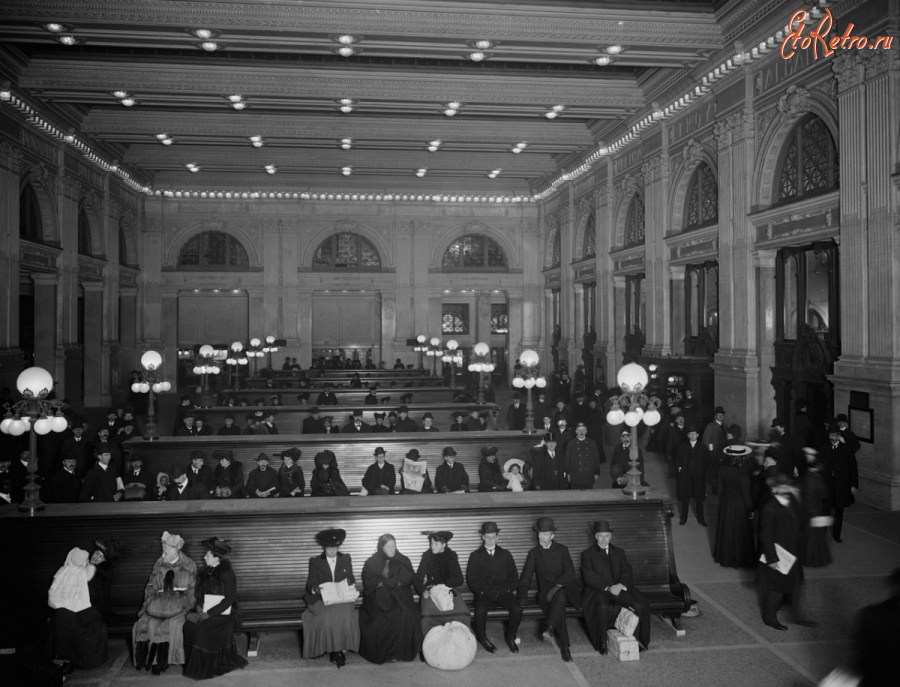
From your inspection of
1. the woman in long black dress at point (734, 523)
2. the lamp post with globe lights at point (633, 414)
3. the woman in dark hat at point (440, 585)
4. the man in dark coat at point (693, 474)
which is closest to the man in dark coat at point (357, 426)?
the man in dark coat at point (693, 474)

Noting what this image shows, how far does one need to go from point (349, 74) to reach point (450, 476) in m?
11.0

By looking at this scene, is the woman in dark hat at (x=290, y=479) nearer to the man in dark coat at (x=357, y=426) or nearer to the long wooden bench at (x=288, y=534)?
the long wooden bench at (x=288, y=534)

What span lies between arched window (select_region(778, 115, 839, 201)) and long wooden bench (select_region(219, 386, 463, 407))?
10127 millimetres

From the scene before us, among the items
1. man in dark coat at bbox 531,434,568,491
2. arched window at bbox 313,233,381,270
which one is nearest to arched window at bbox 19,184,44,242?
arched window at bbox 313,233,381,270

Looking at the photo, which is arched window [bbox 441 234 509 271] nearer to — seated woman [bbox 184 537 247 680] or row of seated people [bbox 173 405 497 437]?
row of seated people [bbox 173 405 497 437]

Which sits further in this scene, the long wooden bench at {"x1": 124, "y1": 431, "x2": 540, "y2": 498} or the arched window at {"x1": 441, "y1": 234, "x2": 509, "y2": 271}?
the arched window at {"x1": 441, "y1": 234, "x2": 509, "y2": 271}

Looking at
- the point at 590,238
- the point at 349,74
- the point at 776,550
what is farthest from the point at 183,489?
the point at 590,238

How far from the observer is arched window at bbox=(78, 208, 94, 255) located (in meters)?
24.4

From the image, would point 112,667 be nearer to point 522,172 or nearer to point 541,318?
point 522,172

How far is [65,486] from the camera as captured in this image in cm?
1012

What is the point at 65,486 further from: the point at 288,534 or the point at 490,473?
the point at 490,473

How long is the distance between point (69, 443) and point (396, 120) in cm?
1389

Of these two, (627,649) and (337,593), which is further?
(337,593)

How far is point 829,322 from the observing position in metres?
13.5
